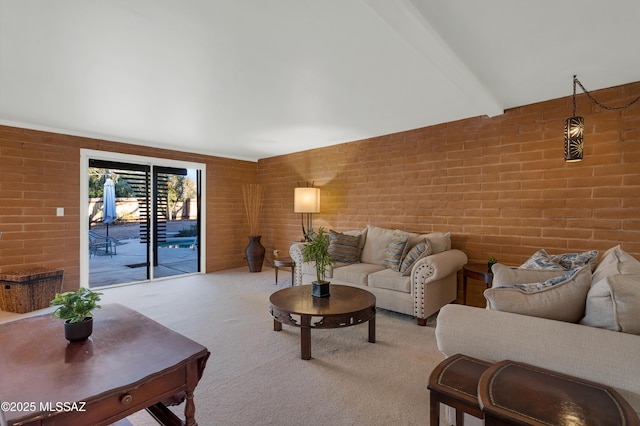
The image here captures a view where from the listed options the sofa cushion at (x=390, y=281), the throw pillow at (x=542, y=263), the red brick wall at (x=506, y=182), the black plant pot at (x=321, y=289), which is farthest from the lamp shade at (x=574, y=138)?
the black plant pot at (x=321, y=289)

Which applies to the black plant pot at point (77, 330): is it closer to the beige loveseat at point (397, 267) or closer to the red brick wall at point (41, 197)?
the beige loveseat at point (397, 267)

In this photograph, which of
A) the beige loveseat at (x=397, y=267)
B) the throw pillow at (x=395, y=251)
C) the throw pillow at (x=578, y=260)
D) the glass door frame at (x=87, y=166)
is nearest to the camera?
the throw pillow at (x=578, y=260)

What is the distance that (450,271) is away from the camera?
11.0 feet

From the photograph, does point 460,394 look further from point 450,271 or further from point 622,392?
point 450,271

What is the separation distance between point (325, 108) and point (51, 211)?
13.0ft

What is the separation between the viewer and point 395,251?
3777 mm

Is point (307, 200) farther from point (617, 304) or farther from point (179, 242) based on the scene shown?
point (617, 304)

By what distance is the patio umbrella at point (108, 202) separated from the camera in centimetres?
495

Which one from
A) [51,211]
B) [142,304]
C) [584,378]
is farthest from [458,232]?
[51,211]

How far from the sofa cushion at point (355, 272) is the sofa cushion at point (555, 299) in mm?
2227

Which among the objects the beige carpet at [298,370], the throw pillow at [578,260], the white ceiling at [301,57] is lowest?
the beige carpet at [298,370]

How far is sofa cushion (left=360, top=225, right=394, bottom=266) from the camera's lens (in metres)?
4.19

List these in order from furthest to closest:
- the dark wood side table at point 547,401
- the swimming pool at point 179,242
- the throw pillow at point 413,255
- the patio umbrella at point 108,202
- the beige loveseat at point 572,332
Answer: the swimming pool at point 179,242 < the patio umbrella at point 108,202 < the throw pillow at point 413,255 < the beige loveseat at point 572,332 < the dark wood side table at point 547,401

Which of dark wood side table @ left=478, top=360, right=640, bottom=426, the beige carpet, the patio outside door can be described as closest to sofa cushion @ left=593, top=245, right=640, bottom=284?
dark wood side table @ left=478, top=360, right=640, bottom=426
